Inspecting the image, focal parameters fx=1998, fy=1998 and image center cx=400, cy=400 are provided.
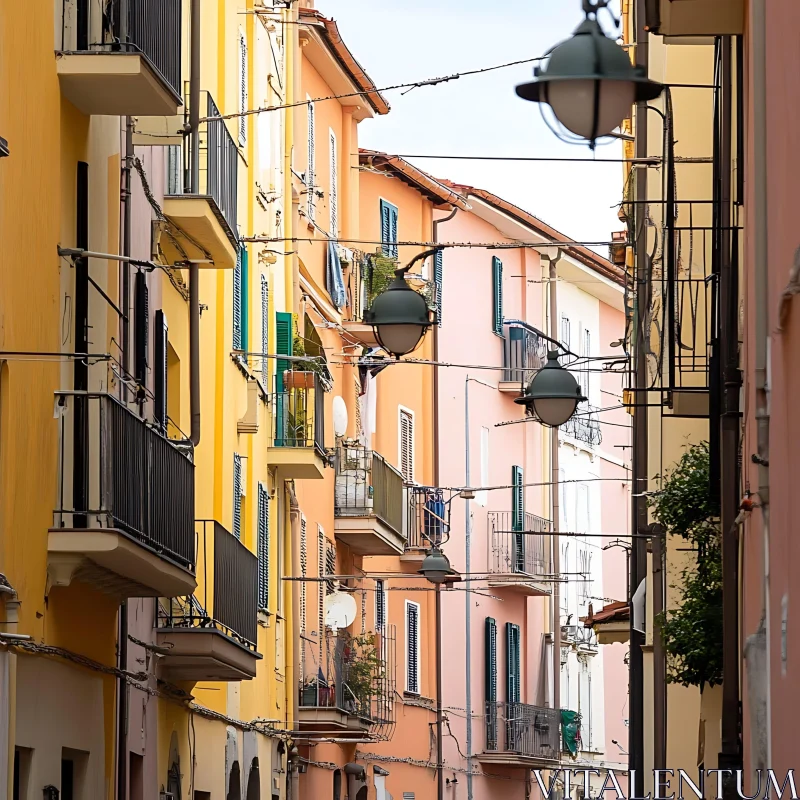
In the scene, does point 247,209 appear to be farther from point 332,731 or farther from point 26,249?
point 26,249

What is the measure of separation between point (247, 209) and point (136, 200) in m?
6.69

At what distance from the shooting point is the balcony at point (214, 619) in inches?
712

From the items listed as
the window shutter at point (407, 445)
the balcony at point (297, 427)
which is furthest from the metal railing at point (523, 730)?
the balcony at point (297, 427)

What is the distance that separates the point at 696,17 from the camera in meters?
11.6

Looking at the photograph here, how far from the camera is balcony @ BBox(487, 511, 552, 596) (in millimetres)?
40544

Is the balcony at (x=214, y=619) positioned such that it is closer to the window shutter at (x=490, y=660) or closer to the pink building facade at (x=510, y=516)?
the pink building facade at (x=510, y=516)

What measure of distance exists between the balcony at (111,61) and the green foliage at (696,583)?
4726 mm

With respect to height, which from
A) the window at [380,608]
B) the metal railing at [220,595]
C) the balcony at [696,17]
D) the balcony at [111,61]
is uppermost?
the balcony at [111,61]

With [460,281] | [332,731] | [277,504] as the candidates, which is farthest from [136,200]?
[460,281]

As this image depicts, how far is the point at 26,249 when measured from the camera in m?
13.1

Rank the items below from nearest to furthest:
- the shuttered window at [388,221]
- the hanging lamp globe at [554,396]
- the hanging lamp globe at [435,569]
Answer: the hanging lamp globe at [554,396]
the hanging lamp globe at [435,569]
the shuttered window at [388,221]

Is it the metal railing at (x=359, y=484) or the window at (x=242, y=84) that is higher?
the window at (x=242, y=84)

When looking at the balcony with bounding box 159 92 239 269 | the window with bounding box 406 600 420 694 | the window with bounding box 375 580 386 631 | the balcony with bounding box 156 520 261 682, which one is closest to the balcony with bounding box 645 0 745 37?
the balcony with bounding box 159 92 239 269

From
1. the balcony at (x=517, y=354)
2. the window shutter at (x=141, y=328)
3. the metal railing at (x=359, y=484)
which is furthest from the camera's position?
the balcony at (x=517, y=354)
